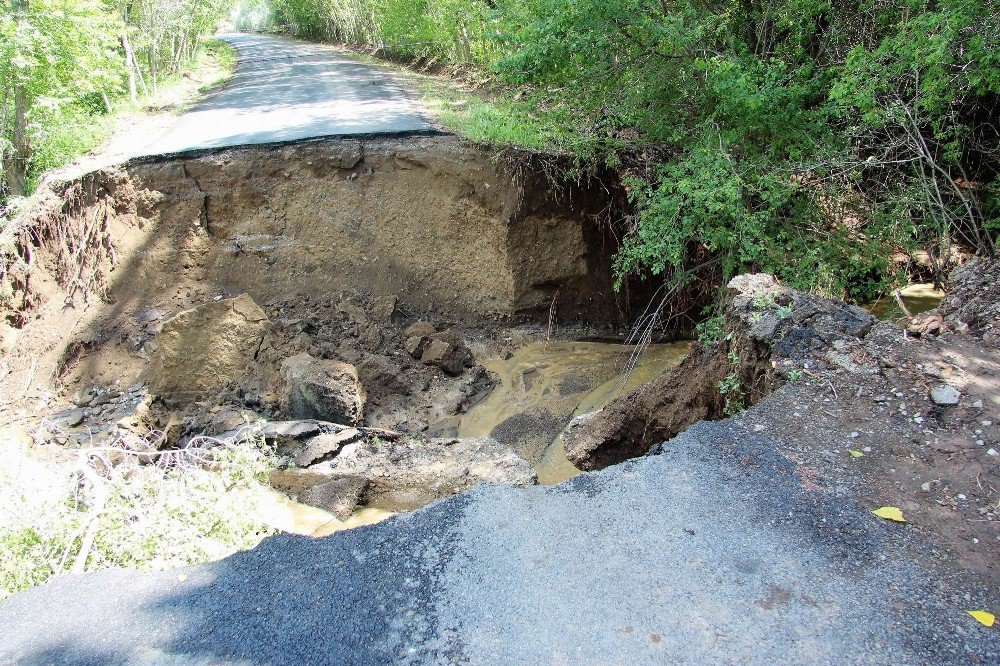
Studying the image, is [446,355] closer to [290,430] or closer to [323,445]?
[290,430]

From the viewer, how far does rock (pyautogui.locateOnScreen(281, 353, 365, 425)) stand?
26.6 ft

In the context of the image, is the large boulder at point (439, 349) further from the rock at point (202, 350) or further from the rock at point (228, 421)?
the rock at point (228, 421)

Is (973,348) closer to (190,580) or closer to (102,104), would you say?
(190,580)

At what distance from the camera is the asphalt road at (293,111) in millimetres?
10484

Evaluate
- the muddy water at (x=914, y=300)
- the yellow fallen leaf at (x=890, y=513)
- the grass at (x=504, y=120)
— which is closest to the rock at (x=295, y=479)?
the yellow fallen leaf at (x=890, y=513)

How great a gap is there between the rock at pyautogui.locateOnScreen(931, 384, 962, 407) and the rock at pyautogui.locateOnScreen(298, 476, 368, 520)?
4.60 metres

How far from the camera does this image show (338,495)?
240 inches

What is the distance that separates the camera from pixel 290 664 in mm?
2658

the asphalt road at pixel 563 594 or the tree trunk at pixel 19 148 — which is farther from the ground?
the tree trunk at pixel 19 148

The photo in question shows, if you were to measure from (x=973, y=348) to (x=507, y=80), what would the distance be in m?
6.18

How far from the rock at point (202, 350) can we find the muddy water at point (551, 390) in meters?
3.33

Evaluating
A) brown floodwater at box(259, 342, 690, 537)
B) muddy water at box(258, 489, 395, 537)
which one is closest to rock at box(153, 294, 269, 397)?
brown floodwater at box(259, 342, 690, 537)

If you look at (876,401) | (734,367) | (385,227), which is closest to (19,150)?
(385,227)

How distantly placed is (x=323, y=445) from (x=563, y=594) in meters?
4.67
